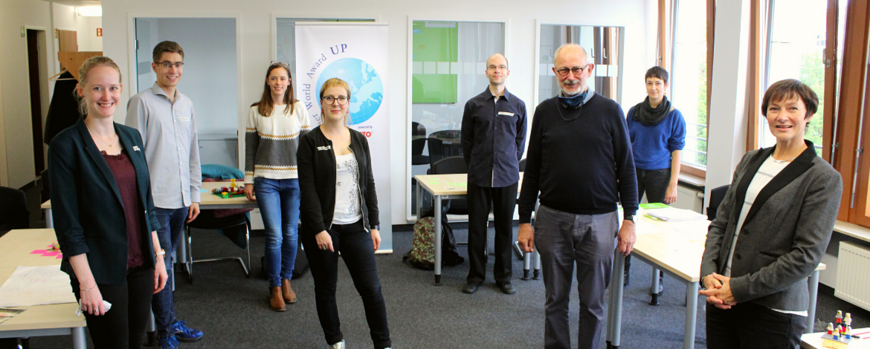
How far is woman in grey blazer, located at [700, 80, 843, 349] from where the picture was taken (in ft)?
5.86

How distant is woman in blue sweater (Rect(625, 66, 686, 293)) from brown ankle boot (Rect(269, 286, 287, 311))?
2.41 metres

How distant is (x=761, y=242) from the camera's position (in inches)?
74.5

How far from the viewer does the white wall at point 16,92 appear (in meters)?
7.26

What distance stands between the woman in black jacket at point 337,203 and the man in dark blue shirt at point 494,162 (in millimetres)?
1334

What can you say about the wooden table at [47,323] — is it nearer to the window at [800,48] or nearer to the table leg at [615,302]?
the table leg at [615,302]

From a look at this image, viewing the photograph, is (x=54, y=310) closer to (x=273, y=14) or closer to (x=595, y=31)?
(x=273, y=14)

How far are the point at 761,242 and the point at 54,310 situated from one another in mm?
2360

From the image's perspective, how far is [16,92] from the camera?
772 cm

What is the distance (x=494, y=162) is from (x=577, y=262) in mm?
1414

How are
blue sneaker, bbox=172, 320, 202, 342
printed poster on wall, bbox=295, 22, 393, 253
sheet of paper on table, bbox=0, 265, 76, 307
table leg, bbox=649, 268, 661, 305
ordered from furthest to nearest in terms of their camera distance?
1. printed poster on wall, bbox=295, 22, 393, 253
2. table leg, bbox=649, 268, 661, 305
3. blue sneaker, bbox=172, 320, 202, 342
4. sheet of paper on table, bbox=0, 265, 76, 307

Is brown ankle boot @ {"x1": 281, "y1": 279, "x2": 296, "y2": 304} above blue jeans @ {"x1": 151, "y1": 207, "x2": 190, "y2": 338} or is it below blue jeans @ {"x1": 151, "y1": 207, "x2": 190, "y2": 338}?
below

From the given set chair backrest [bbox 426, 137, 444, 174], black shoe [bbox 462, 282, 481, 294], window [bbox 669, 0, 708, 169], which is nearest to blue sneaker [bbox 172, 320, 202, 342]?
black shoe [bbox 462, 282, 481, 294]

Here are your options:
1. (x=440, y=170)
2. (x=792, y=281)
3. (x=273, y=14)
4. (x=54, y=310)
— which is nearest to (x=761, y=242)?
(x=792, y=281)

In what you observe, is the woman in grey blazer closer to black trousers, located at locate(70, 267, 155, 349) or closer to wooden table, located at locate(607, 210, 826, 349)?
wooden table, located at locate(607, 210, 826, 349)
